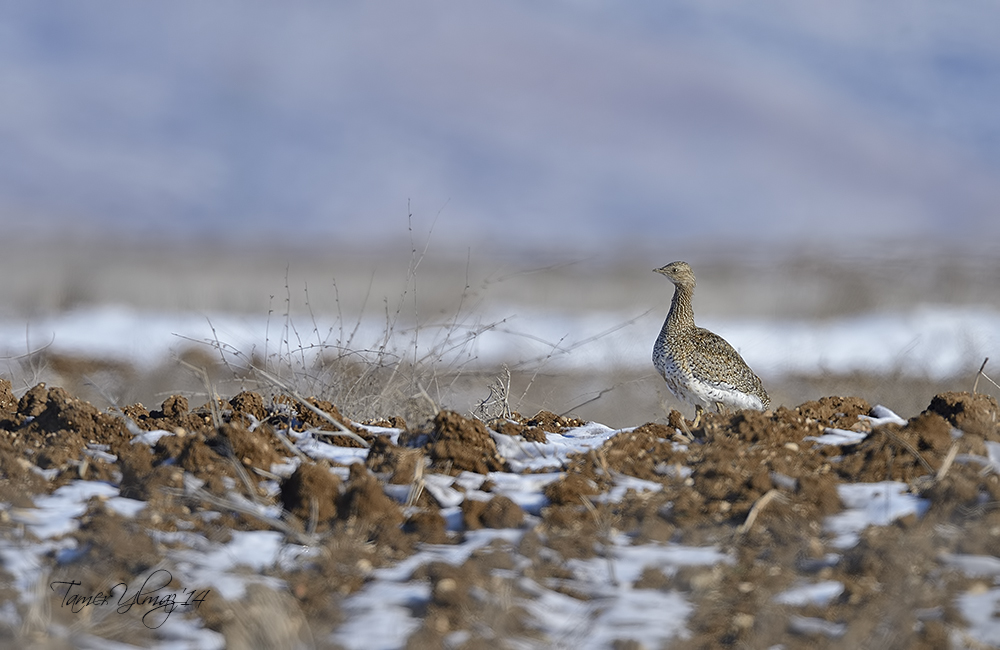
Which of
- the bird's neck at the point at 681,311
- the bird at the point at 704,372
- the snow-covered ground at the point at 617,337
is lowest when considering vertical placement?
the snow-covered ground at the point at 617,337

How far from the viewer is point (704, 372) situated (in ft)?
20.5

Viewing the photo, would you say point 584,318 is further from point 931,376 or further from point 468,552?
point 468,552

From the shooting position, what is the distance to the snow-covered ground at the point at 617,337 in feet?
52.3

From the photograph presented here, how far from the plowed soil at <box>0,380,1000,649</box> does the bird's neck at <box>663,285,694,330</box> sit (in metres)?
2.21

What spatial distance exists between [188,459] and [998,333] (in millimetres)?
18976

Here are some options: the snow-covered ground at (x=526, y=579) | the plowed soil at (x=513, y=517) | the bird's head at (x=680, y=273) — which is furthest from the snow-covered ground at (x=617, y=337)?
the snow-covered ground at (x=526, y=579)

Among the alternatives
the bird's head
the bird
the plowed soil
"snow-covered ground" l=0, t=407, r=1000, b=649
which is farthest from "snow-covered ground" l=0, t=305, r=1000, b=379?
"snow-covered ground" l=0, t=407, r=1000, b=649

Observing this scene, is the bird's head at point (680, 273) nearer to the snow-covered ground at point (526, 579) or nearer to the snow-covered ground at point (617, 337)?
the snow-covered ground at point (526, 579)

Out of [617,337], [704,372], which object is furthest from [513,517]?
[617,337]

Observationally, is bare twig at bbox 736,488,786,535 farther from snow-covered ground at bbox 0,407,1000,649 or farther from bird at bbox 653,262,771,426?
bird at bbox 653,262,771,426

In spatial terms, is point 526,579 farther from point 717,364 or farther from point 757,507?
point 717,364

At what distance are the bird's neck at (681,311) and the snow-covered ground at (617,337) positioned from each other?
755 centimetres

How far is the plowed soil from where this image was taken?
289 cm

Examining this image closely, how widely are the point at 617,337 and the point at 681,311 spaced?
35.9 ft
